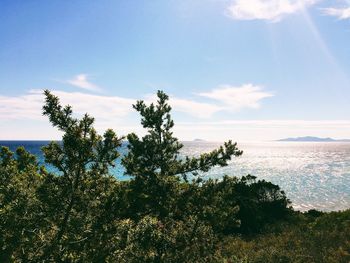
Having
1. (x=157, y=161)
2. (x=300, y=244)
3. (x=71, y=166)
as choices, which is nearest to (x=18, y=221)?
(x=71, y=166)

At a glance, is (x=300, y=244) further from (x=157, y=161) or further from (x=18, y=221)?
(x=18, y=221)

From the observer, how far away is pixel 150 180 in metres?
14.4

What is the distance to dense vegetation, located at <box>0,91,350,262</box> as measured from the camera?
36.7 feet

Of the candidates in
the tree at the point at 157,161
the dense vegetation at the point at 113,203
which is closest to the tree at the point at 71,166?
the dense vegetation at the point at 113,203

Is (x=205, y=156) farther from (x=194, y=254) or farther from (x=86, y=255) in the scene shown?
(x=86, y=255)

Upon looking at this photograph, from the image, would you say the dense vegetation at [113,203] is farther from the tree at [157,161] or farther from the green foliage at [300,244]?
the green foliage at [300,244]

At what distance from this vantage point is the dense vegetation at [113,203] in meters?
11.2

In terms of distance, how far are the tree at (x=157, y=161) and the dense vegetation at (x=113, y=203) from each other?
0.14 feet

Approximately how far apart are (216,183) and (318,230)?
869 inches

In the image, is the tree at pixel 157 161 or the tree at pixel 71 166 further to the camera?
the tree at pixel 157 161

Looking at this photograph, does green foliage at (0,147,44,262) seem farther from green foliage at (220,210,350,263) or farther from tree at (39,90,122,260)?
green foliage at (220,210,350,263)

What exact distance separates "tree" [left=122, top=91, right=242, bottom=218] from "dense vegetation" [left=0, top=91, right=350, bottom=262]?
1.6 inches

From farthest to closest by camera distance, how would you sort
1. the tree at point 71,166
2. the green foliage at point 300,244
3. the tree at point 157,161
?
the green foliage at point 300,244 → the tree at point 157,161 → the tree at point 71,166

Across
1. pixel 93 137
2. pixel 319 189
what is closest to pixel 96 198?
pixel 93 137
